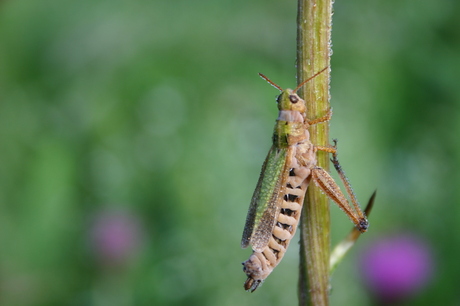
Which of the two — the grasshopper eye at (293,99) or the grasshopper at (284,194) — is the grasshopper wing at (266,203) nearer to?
the grasshopper at (284,194)

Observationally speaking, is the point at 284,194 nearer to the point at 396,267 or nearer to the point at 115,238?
the point at 115,238

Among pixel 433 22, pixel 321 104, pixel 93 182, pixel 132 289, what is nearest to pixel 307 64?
pixel 321 104

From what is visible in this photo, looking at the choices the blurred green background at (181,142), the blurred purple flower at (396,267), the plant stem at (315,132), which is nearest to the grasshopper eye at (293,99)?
the plant stem at (315,132)

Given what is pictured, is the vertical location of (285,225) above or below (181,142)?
below

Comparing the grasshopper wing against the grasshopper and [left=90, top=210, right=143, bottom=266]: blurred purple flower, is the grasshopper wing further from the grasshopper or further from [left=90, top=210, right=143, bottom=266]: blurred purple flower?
[left=90, top=210, right=143, bottom=266]: blurred purple flower

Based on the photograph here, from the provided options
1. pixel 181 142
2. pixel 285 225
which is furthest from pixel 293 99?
pixel 181 142

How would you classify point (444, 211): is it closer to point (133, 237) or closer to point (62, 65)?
point (133, 237)
